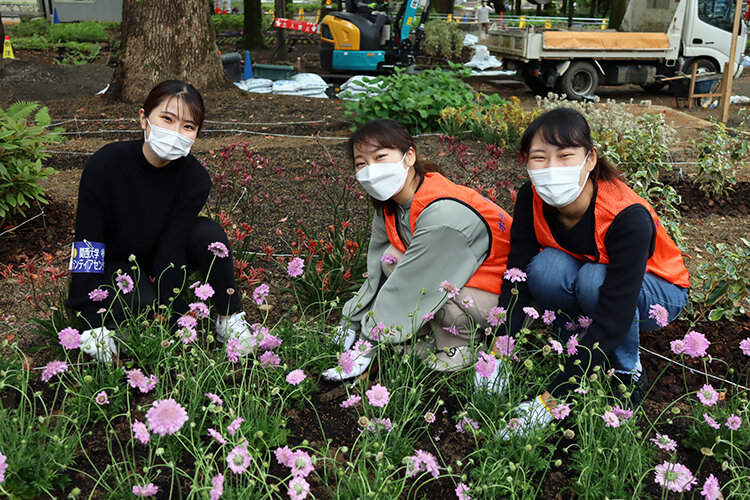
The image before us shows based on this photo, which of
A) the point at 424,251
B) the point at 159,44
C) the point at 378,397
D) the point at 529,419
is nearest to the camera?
the point at 378,397

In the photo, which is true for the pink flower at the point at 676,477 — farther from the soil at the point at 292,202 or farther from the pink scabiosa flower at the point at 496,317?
the pink scabiosa flower at the point at 496,317

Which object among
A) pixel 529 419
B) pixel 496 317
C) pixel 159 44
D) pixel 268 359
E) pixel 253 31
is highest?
pixel 253 31

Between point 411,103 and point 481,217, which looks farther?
point 411,103

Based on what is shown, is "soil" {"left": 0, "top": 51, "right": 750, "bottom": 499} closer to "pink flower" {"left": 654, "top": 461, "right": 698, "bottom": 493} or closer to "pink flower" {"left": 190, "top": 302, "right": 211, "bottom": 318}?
"pink flower" {"left": 654, "top": 461, "right": 698, "bottom": 493}

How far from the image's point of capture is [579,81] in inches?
495

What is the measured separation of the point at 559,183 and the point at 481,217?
1.31ft

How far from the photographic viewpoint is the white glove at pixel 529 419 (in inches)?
85.3

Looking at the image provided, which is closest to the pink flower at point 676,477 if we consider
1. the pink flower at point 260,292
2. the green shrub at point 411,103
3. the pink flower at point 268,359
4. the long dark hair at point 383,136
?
the pink flower at point 268,359

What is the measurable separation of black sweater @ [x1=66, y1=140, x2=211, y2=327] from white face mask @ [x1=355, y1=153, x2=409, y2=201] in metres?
0.75

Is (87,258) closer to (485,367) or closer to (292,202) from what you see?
(485,367)

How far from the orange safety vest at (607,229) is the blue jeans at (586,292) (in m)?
0.03

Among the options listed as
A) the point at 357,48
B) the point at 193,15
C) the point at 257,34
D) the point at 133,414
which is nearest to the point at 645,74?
the point at 357,48

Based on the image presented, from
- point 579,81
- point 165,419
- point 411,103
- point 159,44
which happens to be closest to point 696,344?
point 165,419

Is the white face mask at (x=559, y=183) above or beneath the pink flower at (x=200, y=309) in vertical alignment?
above
